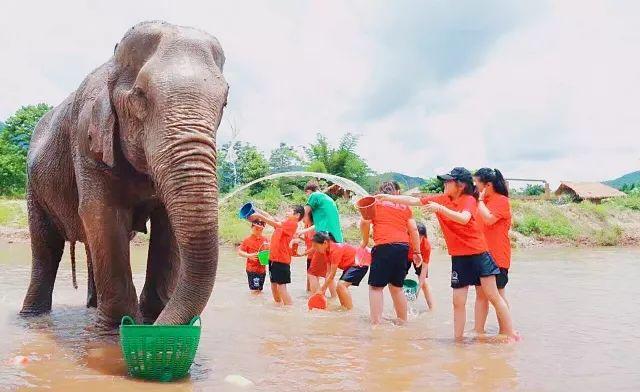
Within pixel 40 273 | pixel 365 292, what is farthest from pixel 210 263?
pixel 365 292

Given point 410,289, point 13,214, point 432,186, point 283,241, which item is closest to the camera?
point 283,241

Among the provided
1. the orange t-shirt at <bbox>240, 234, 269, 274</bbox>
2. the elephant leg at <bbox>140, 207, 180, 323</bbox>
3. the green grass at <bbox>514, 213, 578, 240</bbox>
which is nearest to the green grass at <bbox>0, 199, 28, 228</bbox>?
the orange t-shirt at <bbox>240, 234, 269, 274</bbox>

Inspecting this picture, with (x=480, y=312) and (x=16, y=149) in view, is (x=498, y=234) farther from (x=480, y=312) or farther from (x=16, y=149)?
(x=16, y=149)

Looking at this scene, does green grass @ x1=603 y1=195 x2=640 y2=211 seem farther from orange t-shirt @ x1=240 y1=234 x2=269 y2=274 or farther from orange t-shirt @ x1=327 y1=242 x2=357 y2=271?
orange t-shirt @ x1=327 y1=242 x2=357 y2=271

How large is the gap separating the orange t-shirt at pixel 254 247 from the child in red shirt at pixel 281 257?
3.20 ft

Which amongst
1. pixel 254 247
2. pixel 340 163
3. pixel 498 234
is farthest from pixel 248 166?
pixel 498 234

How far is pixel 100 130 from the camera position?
587cm

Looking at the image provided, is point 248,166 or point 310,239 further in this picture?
point 248,166

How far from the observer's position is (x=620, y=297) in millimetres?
10531

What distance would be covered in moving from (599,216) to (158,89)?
30.7 m

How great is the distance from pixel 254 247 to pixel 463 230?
463cm

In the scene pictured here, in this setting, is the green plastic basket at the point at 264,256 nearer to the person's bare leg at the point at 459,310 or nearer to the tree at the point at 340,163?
the person's bare leg at the point at 459,310

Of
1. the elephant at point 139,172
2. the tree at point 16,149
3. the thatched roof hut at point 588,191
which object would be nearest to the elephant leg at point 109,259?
the elephant at point 139,172

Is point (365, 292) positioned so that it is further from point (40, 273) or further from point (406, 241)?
point (40, 273)
